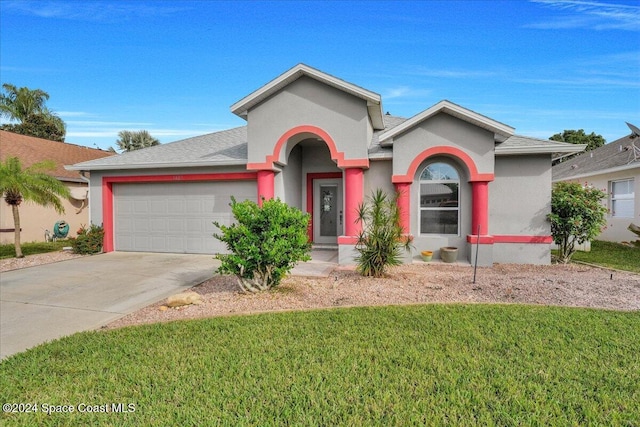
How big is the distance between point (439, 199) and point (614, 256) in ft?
22.1

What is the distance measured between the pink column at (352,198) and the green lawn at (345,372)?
535cm

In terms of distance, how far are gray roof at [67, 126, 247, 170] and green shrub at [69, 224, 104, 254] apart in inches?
101

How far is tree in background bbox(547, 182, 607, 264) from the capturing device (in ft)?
31.5

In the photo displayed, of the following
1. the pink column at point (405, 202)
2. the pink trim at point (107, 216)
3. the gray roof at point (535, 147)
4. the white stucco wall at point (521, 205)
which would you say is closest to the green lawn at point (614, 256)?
the white stucco wall at point (521, 205)

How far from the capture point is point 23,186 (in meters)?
10.8

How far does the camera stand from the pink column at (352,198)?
10469 millimetres

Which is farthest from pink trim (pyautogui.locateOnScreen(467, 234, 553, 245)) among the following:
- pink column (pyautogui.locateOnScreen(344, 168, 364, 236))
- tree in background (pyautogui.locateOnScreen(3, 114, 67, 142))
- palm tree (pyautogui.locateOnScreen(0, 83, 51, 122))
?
palm tree (pyautogui.locateOnScreen(0, 83, 51, 122))

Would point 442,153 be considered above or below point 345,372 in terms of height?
above

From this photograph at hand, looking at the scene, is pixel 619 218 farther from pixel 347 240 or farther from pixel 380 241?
pixel 380 241

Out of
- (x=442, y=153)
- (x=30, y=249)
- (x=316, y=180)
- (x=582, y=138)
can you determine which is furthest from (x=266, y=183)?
(x=582, y=138)

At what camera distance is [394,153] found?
1027 cm

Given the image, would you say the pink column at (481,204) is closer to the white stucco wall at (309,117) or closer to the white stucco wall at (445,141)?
the white stucco wall at (445,141)

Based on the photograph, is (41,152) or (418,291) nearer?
(418,291)

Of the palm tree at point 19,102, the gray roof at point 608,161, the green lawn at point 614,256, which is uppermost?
the palm tree at point 19,102
